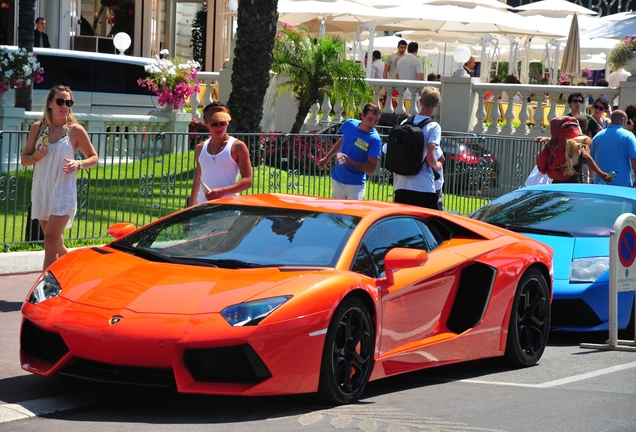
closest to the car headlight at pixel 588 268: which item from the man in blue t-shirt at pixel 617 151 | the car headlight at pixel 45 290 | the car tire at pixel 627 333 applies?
the car tire at pixel 627 333

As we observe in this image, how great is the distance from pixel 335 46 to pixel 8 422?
15443 mm

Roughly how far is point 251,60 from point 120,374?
1180 cm

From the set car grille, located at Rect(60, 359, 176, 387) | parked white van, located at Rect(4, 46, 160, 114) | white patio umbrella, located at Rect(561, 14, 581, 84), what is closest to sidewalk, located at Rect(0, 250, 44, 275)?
car grille, located at Rect(60, 359, 176, 387)

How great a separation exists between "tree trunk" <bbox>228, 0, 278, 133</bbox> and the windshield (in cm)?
1012

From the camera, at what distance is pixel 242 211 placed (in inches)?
279

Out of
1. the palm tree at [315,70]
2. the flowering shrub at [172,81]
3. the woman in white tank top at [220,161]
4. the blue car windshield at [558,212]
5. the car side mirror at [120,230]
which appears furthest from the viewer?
the palm tree at [315,70]

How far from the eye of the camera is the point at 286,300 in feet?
19.1

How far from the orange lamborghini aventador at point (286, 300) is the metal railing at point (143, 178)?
13.9ft

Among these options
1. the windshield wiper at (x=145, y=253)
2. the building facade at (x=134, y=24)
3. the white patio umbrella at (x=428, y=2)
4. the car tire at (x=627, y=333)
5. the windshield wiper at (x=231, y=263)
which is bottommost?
the car tire at (x=627, y=333)

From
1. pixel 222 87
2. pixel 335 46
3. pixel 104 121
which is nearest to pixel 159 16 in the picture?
pixel 222 87

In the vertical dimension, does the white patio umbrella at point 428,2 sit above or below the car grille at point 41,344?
above

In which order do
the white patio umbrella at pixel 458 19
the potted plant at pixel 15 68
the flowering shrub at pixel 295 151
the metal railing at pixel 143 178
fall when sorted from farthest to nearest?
the white patio umbrella at pixel 458 19
the potted plant at pixel 15 68
the flowering shrub at pixel 295 151
the metal railing at pixel 143 178

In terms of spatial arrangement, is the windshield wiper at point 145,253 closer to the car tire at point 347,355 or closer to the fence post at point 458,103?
the car tire at point 347,355

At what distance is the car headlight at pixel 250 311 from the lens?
5.70 metres
